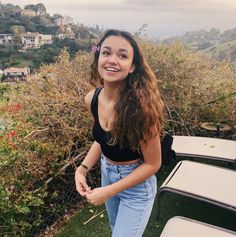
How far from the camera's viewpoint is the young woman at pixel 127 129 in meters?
1.65

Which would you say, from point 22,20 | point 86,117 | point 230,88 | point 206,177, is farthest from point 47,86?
point 22,20

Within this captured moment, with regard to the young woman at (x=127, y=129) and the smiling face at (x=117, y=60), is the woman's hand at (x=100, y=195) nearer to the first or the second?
the young woman at (x=127, y=129)

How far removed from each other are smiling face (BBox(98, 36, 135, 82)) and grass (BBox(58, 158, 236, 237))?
211 cm

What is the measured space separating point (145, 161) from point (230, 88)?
14.4ft

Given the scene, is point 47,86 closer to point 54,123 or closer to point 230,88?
point 54,123

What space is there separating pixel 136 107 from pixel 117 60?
0.90ft

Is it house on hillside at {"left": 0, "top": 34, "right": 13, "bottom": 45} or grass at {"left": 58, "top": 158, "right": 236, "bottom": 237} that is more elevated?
grass at {"left": 58, "top": 158, "right": 236, "bottom": 237}

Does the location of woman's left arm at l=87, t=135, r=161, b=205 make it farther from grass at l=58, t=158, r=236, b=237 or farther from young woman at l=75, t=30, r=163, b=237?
grass at l=58, t=158, r=236, b=237

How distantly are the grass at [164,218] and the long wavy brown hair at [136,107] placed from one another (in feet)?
6.35

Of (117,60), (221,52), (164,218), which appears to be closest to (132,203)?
(117,60)

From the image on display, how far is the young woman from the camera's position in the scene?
5.40ft

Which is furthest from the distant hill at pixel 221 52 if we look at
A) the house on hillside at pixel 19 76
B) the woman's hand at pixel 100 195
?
the woman's hand at pixel 100 195

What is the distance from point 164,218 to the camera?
3.48 m

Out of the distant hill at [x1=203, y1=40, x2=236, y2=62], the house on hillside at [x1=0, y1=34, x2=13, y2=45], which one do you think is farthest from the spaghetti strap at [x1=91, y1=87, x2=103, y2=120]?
the house on hillside at [x1=0, y1=34, x2=13, y2=45]
